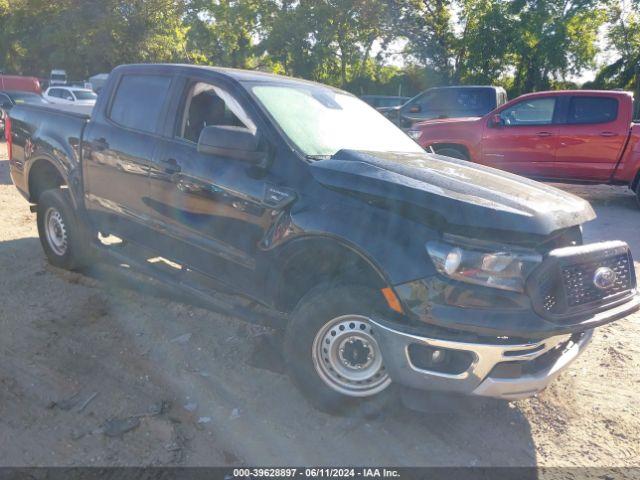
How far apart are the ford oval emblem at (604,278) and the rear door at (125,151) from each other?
9.76 ft

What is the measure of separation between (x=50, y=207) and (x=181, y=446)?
3186 millimetres

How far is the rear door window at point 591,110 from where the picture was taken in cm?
932

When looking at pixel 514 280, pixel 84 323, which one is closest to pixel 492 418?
pixel 514 280

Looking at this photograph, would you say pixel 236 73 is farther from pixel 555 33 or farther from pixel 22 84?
pixel 22 84

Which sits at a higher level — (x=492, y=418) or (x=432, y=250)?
(x=432, y=250)

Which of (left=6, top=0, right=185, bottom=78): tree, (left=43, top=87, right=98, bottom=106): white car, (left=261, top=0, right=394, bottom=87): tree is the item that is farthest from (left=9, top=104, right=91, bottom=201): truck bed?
(left=6, top=0, right=185, bottom=78): tree

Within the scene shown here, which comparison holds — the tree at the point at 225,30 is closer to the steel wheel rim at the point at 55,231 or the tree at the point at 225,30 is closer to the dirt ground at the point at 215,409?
the steel wheel rim at the point at 55,231

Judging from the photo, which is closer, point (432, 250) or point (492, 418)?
point (432, 250)

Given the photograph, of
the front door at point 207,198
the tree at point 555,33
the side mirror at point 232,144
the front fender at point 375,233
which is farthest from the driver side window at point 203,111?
the tree at point 555,33

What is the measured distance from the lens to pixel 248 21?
3023cm

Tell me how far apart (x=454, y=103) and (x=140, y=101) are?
9.94m

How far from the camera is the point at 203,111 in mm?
4188

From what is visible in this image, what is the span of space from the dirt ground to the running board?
356 mm

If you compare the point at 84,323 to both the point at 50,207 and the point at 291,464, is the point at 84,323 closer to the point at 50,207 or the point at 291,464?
the point at 50,207
